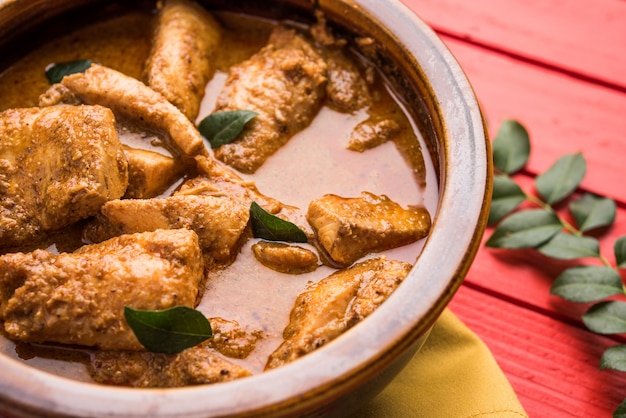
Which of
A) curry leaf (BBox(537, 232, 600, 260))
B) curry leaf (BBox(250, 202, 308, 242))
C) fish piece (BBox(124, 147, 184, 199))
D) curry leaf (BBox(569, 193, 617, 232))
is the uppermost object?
fish piece (BBox(124, 147, 184, 199))

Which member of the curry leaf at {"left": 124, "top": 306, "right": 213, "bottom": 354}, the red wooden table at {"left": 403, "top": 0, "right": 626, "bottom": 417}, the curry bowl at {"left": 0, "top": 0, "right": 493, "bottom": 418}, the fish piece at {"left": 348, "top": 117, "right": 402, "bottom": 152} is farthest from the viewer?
the red wooden table at {"left": 403, "top": 0, "right": 626, "bottom": 417}

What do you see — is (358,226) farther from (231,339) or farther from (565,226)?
(565,226)

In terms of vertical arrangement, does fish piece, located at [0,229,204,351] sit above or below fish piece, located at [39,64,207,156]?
below

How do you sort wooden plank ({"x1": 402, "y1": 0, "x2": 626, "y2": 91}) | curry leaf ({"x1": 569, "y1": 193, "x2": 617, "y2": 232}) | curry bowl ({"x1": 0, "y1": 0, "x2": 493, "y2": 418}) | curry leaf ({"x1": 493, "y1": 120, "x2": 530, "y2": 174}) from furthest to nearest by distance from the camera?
wooden plank ({"x1": 402, "y1": 0, "x2": 626, "y2": 91}) < curry leaf ({"x1": 493, "y1": 120, "x2": 530, "y2": 174}) < curry leaf ({"x1": 569, "y1": 193, "x2": 617, "y2": 232}) < curry bowl ({"x1": 0, "y1": 0, "x2": 493, "y2": 418})

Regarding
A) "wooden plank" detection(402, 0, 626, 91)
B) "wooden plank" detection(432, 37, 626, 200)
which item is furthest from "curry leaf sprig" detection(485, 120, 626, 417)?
"wooden plank" detection(402, 0, 626, 91)

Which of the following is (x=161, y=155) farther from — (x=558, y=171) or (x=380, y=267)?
(x=558, y=171)

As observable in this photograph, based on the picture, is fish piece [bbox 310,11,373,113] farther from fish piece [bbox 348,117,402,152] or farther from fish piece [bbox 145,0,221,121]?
fish piece [bbox 145,0,221,121]
